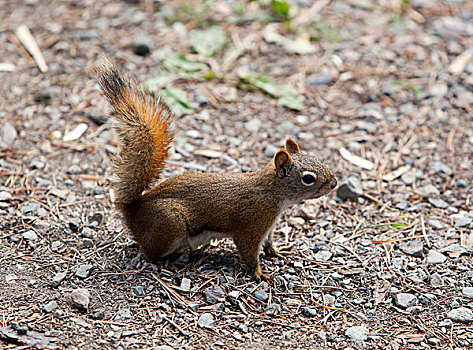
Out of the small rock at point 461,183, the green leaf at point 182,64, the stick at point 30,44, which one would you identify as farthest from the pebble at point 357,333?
the stick at point 30,44

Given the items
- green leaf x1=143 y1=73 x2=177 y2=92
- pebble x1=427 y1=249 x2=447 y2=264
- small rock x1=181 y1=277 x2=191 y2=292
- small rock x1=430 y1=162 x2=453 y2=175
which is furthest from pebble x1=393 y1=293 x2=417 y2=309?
green leaf x1=143 y1=73 x2=177 y2=92

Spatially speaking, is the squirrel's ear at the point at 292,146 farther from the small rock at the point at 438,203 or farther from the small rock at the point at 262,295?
the small rock at the point at 438,203

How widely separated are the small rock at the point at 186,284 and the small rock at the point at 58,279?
632 millimetres

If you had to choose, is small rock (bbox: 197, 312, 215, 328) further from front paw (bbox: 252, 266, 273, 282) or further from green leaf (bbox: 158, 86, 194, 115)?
green leaf (bbox: 158, 86, 194, 115)

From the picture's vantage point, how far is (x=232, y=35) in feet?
19.0

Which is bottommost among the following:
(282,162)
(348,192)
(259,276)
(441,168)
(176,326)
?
(441,168)

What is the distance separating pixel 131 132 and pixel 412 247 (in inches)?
70.8

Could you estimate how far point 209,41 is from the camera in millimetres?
5582

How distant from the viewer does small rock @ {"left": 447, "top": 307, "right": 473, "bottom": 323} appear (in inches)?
120

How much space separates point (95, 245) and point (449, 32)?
172 inches

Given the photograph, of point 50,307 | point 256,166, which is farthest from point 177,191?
point 256,166

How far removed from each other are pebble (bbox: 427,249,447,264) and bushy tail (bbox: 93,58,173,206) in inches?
66.4

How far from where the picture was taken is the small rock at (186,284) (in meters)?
3.20

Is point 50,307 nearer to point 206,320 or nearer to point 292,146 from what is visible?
point 206,320
